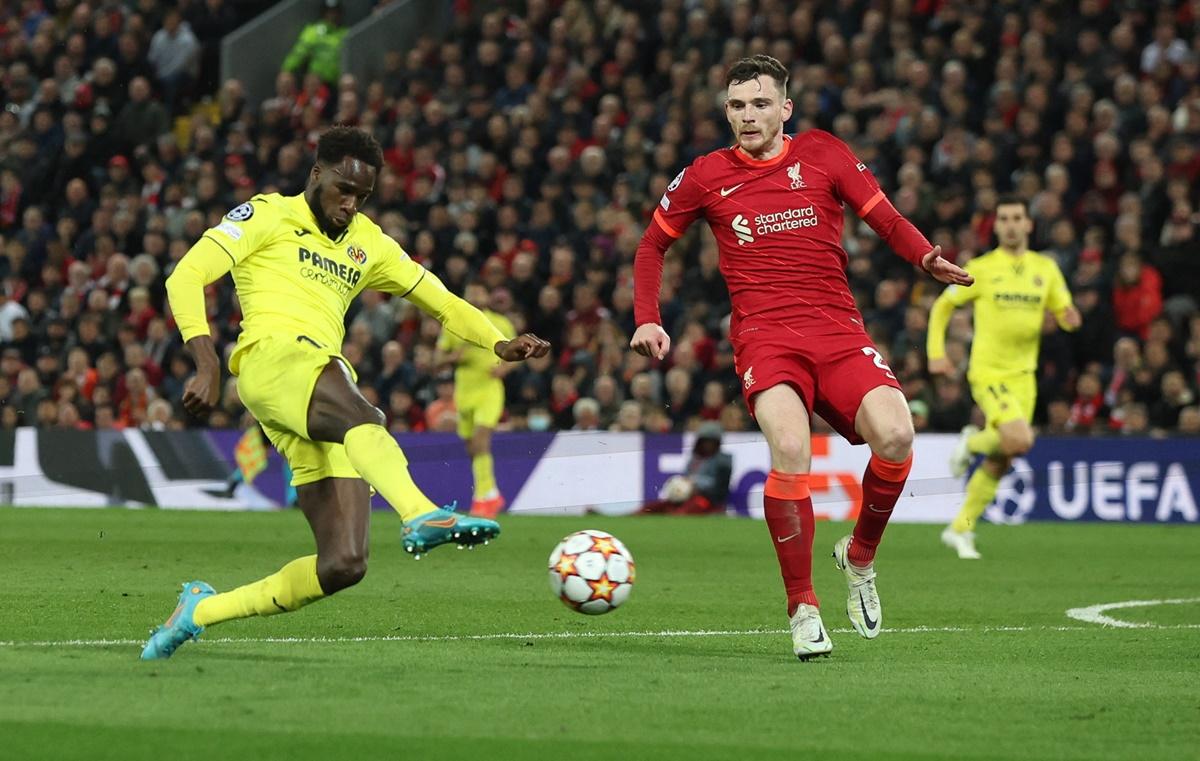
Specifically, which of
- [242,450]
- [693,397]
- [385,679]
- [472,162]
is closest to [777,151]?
[385,679]

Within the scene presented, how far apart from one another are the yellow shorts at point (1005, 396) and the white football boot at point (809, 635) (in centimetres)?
715

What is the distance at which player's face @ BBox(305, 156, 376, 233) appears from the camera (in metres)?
7.62

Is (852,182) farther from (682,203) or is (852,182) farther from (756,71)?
(682,203)

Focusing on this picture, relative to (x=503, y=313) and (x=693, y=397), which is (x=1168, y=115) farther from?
(x=503, y=313)

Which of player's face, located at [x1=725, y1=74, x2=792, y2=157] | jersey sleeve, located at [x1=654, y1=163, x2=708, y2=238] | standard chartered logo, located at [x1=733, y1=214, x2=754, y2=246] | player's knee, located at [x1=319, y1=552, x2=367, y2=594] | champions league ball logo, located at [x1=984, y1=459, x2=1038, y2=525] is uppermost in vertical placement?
player's face, located at [x1=725, y1=74, x2=792, y2=157]

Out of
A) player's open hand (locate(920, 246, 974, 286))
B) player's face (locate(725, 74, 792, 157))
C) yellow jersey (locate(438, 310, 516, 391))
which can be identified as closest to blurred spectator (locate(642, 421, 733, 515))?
yellow jersey (locate(438, 310, 516, 391))

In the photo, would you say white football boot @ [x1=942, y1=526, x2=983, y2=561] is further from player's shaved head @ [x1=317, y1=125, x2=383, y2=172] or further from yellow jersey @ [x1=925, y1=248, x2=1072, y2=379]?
player's shaved head @ [x1=317, y1=125, x2=383, y2=172]

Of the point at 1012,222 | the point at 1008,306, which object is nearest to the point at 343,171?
the point at 1012,222

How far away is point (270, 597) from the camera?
7.39m

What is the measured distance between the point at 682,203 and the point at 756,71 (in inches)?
26.3

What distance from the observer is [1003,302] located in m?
14.7

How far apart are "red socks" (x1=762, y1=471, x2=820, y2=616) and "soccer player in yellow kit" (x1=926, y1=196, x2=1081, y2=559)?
658cm

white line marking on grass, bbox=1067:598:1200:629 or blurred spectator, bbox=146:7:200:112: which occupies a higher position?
blurred spectator, bbox=146:7:200:112

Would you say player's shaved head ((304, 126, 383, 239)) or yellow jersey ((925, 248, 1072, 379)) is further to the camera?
yellow jersey ((925, 248, 1072, 379))
